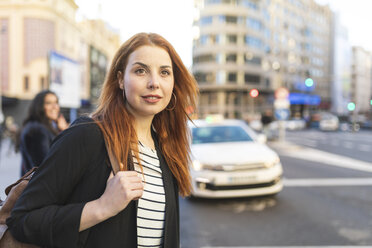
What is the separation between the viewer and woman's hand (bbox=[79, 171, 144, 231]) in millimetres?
1113

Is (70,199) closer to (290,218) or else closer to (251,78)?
(290,218)

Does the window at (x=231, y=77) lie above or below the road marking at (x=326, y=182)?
above

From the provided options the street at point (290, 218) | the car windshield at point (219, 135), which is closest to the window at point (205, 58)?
the car windshield at point (219, 135)

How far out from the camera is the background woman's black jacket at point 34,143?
3.27m

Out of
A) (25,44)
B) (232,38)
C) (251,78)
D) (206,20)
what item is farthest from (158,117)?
(251,78)

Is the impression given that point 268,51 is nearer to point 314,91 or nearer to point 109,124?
point 314,91

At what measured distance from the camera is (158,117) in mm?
1803

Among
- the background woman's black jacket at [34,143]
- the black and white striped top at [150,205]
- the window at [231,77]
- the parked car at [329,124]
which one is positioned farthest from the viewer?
the window at [231,77]

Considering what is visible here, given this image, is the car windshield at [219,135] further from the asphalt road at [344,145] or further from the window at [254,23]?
the window at [254,23]

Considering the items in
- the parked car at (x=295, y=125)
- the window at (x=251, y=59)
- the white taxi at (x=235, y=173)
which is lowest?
the parked car at (x=295, y=125)

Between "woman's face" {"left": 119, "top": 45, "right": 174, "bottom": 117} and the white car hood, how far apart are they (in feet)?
12.5

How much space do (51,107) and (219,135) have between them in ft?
13.0

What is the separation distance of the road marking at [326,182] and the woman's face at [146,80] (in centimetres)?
615

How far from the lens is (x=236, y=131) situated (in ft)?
23.3
